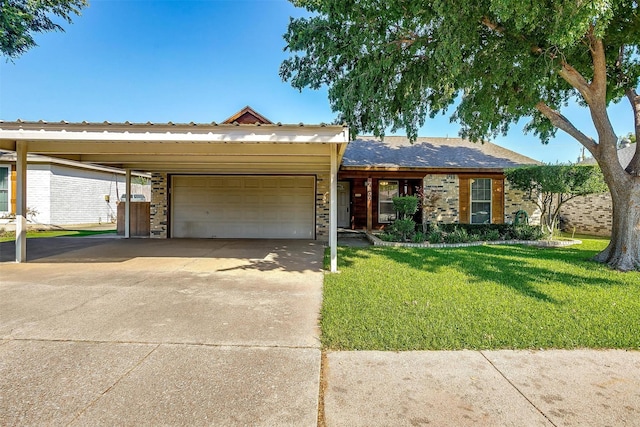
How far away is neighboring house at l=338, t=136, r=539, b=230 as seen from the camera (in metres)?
12.2

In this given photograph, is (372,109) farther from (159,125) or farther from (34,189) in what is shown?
(34,189)

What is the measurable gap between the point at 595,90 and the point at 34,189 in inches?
763

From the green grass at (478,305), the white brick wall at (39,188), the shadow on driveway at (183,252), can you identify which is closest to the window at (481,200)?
the green grass at (478,305)

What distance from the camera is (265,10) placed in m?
9.44

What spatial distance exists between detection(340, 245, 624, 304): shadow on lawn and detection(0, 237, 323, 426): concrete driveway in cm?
246

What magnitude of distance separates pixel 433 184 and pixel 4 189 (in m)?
17.5

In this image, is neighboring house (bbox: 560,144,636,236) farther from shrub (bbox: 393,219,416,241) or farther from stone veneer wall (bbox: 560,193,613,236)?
shrub (bbox: 393,219,416,241)

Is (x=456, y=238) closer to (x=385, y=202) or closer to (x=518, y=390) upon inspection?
(x=385, y=202)

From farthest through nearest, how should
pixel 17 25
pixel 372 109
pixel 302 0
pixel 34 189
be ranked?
1. pixel 17 25
2. pixel 34 189
3. pixel 372 109
4. pixel 302 0

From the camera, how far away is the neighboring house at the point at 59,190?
1294 cm

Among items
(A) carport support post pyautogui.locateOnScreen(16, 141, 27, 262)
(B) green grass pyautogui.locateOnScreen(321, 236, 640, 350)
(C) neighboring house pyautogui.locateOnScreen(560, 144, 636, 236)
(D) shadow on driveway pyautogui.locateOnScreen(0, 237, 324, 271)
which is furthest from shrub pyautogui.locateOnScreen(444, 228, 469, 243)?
(A) carport support post pyautogui.locateOnScreen(16, 141, 27, 262)

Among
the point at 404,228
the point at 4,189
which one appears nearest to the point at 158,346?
the point at 404,228

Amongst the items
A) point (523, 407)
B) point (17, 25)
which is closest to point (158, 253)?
point (523, 407)

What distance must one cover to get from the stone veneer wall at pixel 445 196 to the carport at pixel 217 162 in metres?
4.31
